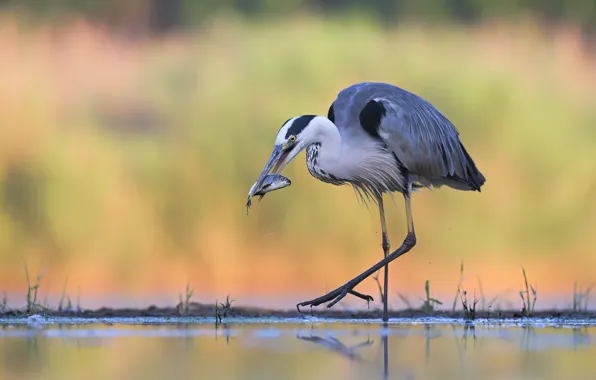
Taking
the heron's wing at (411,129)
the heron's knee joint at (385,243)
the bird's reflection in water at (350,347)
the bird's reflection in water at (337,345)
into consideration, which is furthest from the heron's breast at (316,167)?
the bird's reflection in water at (337,345)

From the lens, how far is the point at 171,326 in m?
9.84

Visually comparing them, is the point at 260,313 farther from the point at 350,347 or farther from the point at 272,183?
the point at 350,347

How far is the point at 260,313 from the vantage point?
456 inches

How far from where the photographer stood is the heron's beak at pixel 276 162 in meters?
10.2

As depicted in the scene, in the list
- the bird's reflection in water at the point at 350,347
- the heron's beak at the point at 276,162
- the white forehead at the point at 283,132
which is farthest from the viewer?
the white forehead at the point at 283,132

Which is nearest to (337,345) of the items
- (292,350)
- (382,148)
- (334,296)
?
(292,350)

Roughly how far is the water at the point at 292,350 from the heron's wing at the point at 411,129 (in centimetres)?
163

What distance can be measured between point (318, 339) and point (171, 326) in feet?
5.69

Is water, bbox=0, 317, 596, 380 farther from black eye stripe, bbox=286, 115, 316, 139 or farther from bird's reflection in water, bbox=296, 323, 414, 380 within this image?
black eye stripe, bbox=286, 115, 316, 139

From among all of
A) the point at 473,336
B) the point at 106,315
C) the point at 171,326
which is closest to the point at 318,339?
the point at 473,336

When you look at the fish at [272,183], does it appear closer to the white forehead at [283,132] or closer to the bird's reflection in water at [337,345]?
the white forehead at [283,132]

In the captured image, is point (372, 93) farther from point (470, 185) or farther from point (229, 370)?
point (229, 370)

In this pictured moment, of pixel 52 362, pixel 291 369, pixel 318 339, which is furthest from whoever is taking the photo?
pixel 318 339

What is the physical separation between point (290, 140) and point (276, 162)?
0.23 m
